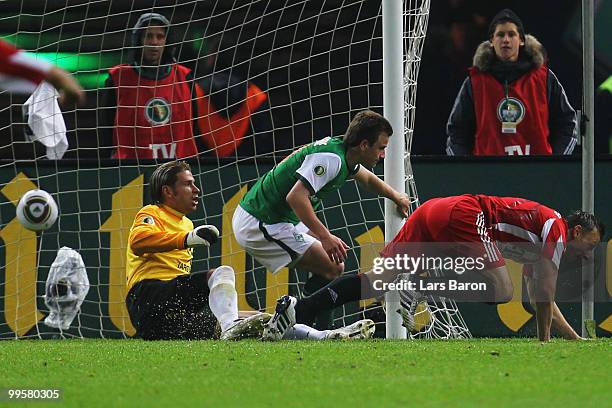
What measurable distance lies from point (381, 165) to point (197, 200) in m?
1.40

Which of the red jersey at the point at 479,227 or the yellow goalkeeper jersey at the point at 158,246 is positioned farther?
the yellow goalkeeper jersey at the point at 158,246

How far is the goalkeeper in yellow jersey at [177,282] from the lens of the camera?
8.20 m

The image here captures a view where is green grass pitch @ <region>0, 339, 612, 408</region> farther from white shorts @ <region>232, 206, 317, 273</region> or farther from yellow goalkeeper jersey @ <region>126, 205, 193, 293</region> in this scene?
white shorts @ <region>232, 206, 317, 273</region>

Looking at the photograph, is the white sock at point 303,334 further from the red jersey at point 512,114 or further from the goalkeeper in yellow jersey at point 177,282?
the red jersey at point 512,114

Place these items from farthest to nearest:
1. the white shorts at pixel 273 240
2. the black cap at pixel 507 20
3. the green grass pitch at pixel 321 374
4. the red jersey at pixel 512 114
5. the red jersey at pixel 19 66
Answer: the red jersey at pixel 512 114, the black cap at pixel 507 20, the white shorts at pixel 273 240, the red jersey at pixel 19 66, the green grass pitch at pixel 321 374

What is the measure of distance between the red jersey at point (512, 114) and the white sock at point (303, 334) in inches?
87.7

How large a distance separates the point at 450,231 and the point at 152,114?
267 cm

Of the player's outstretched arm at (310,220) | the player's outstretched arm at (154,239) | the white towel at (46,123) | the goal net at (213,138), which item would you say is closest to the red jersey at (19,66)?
the player's outstretched arm at (310,220)

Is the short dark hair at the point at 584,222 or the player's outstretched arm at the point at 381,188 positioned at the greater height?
the player's outstretched arm at the point at 381,188

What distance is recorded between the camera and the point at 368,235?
9.24m

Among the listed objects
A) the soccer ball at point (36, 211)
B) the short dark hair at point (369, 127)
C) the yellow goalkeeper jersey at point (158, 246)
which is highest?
the short dark hair at point (369, 127)

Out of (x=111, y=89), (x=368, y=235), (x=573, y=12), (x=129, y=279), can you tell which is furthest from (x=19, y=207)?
(x=573, y=12)

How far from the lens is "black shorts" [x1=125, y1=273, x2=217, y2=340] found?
8.30 m

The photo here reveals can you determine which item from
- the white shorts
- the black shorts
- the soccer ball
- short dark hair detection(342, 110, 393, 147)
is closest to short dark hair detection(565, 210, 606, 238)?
short dark hair detection(342, 110, 393, 147)
